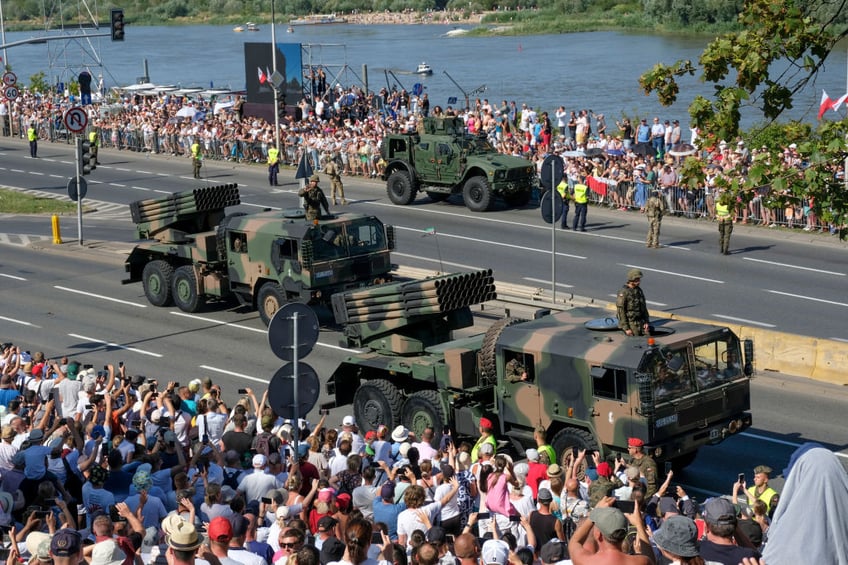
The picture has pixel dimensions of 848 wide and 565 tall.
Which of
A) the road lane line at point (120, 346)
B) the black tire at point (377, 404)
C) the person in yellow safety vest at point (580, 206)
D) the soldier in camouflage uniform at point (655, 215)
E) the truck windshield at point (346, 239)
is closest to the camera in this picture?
the black tire at point (377, 404)

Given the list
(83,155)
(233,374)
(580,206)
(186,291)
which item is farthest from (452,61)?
(233,374)

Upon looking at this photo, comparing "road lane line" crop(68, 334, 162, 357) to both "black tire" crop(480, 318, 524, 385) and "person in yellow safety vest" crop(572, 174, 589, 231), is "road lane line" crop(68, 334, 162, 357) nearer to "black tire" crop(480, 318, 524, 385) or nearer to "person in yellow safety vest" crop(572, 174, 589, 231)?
"black tire" crop(480, 318, 524, 385)

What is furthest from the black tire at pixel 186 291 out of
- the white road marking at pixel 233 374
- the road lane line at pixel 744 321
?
the road lane line at pixel 744 321

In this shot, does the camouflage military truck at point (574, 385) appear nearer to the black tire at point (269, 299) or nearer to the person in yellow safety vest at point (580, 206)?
the black tire at point (269, 299)

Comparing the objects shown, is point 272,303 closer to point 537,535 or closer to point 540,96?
point 537,535

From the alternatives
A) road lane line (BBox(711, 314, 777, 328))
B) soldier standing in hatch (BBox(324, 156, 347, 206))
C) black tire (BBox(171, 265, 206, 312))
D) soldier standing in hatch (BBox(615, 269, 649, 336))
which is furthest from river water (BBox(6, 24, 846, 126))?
soldier standing in hatch (BBox(615, 269, 649, 336))

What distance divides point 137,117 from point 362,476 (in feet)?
134

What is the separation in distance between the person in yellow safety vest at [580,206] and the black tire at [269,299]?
419 inches

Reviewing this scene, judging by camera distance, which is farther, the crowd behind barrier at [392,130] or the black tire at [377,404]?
the crowd behind barrier at [392,130]

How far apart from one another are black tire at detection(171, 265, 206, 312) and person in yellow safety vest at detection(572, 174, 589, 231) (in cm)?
1065

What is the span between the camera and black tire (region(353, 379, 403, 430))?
1783cm

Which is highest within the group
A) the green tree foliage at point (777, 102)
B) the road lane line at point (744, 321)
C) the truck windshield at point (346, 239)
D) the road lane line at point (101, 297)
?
the green tree foliage at point (777, 102)

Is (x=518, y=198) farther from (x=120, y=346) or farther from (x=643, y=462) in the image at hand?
(x=643, y=462)

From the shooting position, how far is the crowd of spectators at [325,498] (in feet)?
26.3
